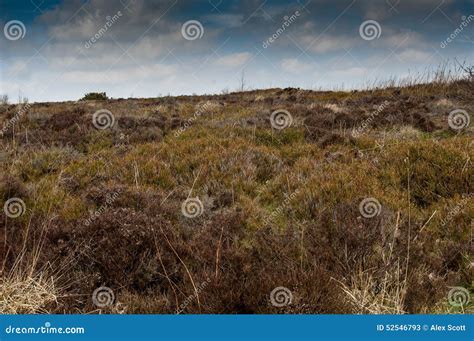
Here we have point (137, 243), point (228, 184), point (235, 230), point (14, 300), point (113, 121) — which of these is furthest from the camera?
point (113, 121)

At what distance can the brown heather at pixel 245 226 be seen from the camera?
379 cm

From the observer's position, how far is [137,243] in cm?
455

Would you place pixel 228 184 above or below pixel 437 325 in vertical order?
above

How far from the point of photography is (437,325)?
3.24 m

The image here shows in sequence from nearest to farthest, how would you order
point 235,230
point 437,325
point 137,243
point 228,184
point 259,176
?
point 437,325, point 137,243, point 235,230, point 228,184, point 259,176

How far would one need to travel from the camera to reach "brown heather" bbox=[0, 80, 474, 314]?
12.4 ft

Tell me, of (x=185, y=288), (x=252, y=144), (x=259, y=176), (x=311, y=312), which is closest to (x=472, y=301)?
(x=311, y=312)

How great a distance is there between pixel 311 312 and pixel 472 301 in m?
1.63

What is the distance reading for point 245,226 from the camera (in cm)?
568

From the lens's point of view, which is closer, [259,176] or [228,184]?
[228,184]

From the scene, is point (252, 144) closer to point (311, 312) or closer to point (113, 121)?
point (113, 121)

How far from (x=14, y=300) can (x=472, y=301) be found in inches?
163

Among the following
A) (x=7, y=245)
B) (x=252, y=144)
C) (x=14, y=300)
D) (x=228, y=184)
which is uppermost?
(x=252, y=144)

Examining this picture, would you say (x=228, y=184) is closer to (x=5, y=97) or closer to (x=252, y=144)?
(x=252, y=144)
